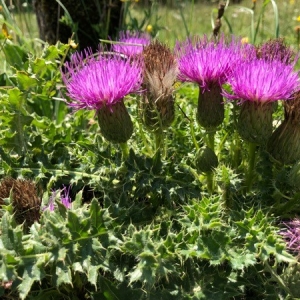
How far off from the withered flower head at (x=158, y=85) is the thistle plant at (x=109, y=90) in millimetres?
57

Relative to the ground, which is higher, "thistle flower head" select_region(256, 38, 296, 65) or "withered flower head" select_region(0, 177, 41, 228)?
"thistle flower head" select_region(256, 38, 296, 65)

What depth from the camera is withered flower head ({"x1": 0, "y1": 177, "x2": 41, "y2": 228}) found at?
1882mm

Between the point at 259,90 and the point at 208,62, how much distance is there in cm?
30

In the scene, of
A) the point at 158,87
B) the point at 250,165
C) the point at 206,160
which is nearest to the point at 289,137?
the point at 250,165

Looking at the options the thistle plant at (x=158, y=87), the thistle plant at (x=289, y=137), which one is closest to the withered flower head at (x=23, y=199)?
the thistle plant at (x=158, y=87)

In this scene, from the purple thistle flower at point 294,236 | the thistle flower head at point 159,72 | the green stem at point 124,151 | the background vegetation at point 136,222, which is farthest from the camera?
the green stem at point 124,151

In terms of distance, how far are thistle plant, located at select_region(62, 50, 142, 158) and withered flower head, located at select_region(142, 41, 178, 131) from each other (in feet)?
0.19

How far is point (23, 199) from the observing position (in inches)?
74.3

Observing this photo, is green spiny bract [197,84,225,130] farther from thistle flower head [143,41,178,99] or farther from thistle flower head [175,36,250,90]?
thistle flower head [143,41,178,99]

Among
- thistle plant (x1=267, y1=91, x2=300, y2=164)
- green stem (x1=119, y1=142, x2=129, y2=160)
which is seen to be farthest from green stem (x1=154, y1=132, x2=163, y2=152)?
thistle plant (x1=267, y1=91, x2=300, y2=164)

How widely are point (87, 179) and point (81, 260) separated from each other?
0.75 metres

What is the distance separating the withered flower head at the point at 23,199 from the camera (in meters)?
1.88

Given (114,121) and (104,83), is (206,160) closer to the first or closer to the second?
(114,121)

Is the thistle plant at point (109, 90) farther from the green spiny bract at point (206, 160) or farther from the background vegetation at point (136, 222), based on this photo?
the green spiny bract at point (206, 160)
